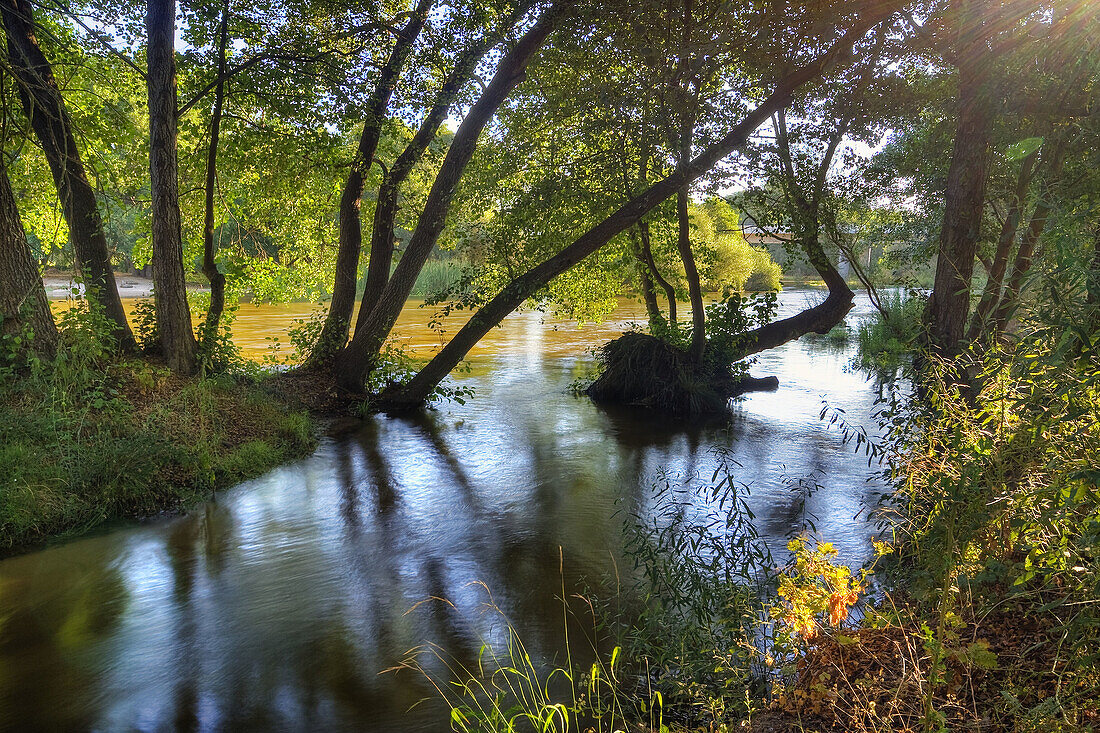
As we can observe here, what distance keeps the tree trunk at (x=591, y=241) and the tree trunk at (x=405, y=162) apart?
5.18 feet

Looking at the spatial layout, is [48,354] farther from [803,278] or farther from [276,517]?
[803,278]

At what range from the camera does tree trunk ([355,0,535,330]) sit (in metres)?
10.8

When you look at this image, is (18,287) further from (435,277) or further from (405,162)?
(435,277)

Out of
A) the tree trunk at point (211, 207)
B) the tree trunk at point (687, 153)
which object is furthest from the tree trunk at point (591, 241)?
the tree trunk at point (211, 207)

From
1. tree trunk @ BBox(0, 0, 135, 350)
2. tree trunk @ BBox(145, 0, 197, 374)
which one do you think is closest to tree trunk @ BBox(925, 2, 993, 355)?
tree trunk @ BBox(145, 0, 197, 374)

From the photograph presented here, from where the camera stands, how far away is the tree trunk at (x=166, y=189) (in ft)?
29.4

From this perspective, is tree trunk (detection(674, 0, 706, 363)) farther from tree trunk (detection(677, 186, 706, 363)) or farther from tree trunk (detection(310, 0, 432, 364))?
tree trunk (detection(310, 0, 432, 364))

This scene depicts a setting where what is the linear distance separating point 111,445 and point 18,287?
7.13ft

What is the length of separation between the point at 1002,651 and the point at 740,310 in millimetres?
10785

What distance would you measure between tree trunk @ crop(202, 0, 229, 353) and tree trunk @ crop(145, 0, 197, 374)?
21.4 inches

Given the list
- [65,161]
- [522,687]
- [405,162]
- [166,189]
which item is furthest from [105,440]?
[405,162]

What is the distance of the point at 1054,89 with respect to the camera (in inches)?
336

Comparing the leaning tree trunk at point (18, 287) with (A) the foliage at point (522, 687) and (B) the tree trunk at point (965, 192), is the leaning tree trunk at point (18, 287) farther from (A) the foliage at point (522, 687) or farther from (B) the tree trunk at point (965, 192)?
(B) the tree trunk at point (965, 192)

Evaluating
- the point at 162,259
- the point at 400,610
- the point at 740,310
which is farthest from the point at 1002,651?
the point at 740,310
